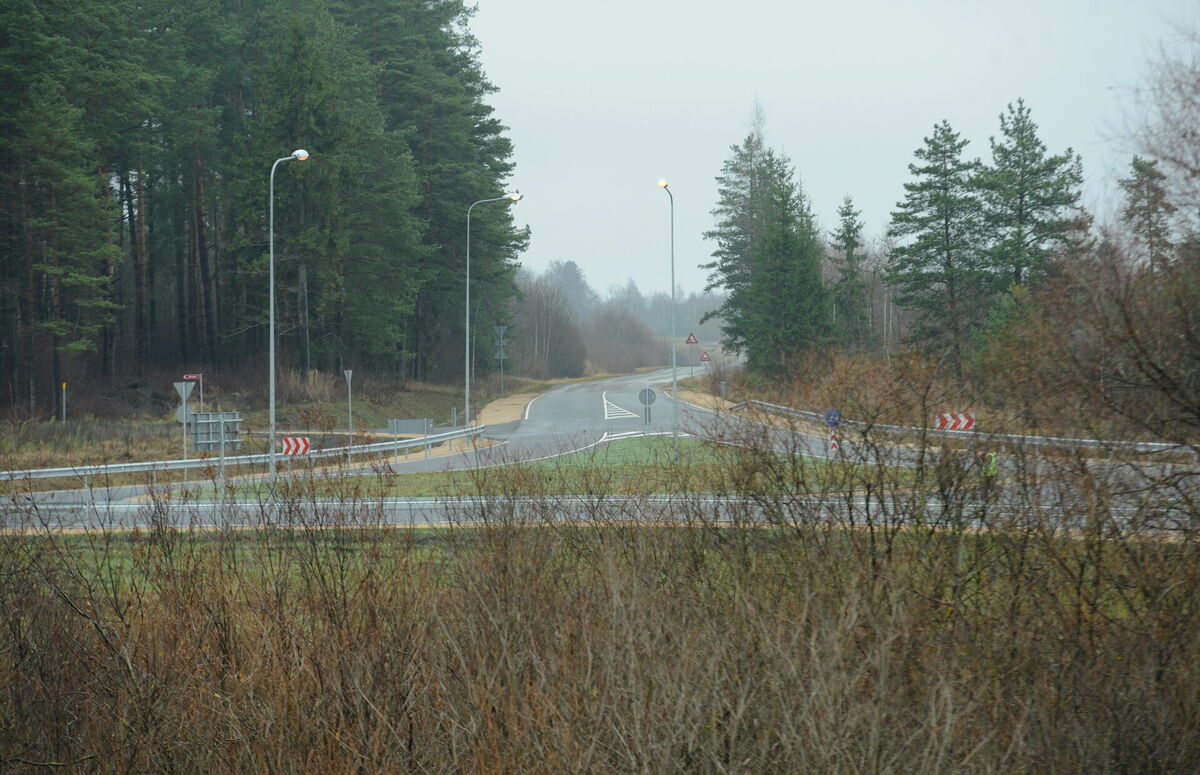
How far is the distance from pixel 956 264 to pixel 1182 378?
39.2m

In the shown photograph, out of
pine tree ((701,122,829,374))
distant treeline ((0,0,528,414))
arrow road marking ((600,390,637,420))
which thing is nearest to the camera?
distant treeline ((0,0,528,414))

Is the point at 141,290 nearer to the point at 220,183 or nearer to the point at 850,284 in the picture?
the point at 220,183

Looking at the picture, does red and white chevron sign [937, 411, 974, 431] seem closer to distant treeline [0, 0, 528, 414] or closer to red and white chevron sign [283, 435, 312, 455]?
red and white chevron sign [283, 435, 312, 455]

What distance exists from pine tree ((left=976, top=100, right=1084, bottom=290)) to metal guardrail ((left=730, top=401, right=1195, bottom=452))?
3496cm

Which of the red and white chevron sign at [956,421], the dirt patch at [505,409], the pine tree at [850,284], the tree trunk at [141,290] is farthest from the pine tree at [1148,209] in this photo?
the pine tree at [850,284]

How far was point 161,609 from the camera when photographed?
9.91 m

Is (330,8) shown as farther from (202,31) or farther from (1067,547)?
(1067,547)

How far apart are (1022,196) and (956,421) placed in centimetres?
3794

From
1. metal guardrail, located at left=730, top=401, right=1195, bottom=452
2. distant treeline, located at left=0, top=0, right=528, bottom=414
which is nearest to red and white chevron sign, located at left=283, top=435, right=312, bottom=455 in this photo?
metal guardrail, located at left=730, top=401, right=1195, bottom=452

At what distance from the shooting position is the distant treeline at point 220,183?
113 feet

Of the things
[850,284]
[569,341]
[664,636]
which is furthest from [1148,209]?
[569,341]

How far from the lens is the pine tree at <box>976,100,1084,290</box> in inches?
1703

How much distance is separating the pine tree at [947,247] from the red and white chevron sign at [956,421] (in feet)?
120

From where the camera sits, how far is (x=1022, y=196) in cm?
4450
